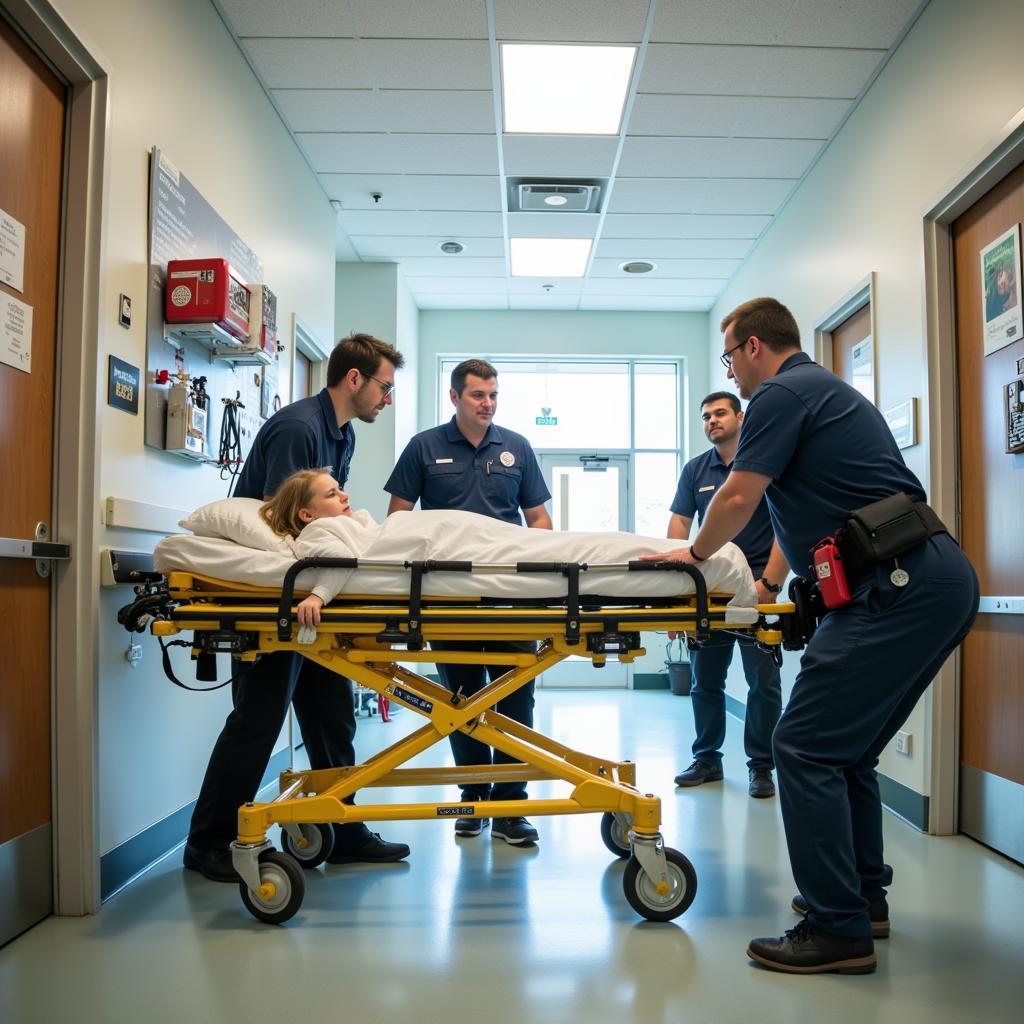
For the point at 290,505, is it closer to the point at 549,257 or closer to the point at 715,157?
the point at 715,157

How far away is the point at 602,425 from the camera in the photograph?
7918mm

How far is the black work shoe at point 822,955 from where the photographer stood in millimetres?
1954

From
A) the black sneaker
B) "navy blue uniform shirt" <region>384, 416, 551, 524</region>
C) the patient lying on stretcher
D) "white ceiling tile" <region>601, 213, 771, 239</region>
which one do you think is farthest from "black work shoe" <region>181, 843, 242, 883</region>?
"white ceiling tile" <region>601, 213, 771, 239</region>

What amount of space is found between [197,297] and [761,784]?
2.80 meters

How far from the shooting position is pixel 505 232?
592 centimetres

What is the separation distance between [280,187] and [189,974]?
3562mm

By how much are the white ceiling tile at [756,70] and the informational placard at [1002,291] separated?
4.32ft

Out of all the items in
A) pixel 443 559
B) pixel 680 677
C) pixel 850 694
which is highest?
pixel 443 559

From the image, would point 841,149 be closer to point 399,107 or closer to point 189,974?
point 399,107

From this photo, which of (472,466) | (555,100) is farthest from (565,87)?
(472,466)

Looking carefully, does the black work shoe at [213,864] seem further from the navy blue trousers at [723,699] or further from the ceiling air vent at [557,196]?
the ceiling air vent at [557,196]

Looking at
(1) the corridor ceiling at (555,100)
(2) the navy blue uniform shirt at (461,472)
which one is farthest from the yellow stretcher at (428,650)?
(1) the corridor ceiling at (555,100)

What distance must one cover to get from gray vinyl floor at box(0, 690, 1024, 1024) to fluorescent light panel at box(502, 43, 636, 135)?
3.14 metres

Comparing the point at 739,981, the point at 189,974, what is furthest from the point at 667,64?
the point at 189,974
